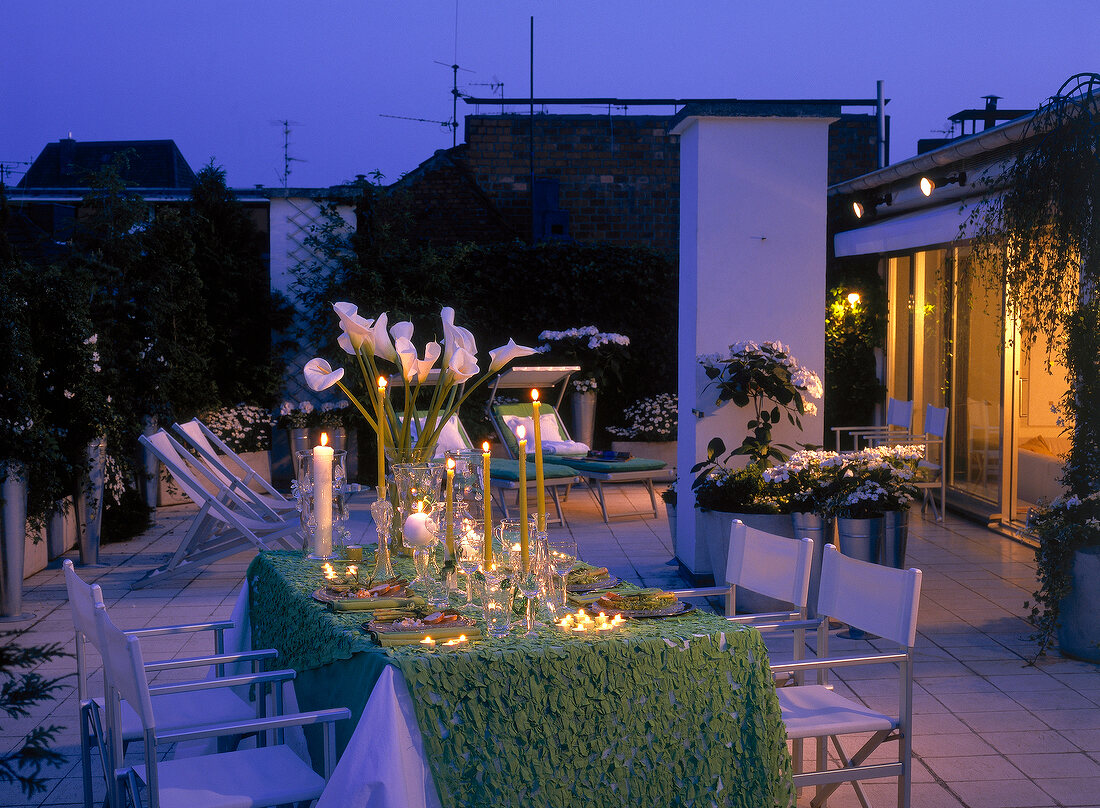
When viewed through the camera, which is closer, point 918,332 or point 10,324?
point 10,324

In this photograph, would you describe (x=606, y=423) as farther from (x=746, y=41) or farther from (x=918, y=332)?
(x=746, y=41)

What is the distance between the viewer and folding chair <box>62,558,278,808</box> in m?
2.88

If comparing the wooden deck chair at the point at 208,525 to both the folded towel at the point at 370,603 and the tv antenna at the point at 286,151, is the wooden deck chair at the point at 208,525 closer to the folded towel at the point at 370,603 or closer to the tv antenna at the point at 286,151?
the folded towel at the point at 370,603

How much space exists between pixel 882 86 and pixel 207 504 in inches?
436

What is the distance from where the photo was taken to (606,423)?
12000mm

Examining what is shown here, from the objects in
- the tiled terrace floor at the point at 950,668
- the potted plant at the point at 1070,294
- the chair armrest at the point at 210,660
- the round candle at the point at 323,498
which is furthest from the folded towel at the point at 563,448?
the chair armrest at the point at 210,660

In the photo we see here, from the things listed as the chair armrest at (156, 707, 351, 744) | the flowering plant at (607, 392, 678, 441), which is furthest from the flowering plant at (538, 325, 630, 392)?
the chair armrest at (156, 707, 351, 744)

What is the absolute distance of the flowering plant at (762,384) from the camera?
6.02 meters

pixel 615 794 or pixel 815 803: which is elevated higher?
pixel 615 794

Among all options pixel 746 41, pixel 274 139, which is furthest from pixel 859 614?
pixel 274 139

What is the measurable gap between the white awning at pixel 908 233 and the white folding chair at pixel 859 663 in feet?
17.9

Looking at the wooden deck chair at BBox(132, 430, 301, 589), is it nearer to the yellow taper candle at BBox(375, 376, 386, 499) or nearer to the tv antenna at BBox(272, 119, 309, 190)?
the yellow taper candle at BBox(375, 376, 386, 499)

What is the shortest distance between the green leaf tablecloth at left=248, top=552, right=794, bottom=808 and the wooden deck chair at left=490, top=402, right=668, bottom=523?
229 inches

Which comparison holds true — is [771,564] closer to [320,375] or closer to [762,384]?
[320,375]
